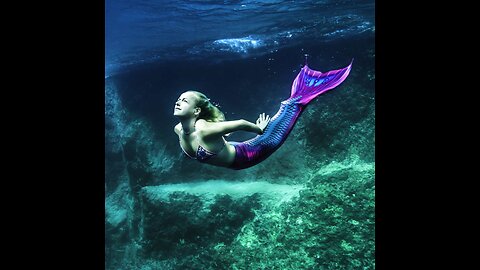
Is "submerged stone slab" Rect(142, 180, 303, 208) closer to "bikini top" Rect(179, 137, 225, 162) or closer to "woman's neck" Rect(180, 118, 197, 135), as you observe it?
"bikini top" Rect(179, 137, 225, 162)

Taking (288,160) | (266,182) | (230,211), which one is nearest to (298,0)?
(288,160)

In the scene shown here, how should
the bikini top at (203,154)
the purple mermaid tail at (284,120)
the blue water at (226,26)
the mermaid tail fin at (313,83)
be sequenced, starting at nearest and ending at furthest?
the bikini top at (203,154) < the purple mermaid tail at (284,120) < the mermaid tail fin at (313,83) < the blue water at (226,26)

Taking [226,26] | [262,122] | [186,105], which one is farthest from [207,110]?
[226,26]

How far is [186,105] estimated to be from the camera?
317 centimetres

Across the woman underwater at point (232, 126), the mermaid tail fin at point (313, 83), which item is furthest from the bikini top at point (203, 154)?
the mermaid tail fin at point (313, 83)

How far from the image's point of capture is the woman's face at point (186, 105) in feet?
10.4

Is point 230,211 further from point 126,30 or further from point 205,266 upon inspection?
point 126,30

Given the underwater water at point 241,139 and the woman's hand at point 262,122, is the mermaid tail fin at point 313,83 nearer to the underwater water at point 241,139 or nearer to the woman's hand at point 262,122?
the woman's hand at point 262,122

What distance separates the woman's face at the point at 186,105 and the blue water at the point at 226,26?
406cm

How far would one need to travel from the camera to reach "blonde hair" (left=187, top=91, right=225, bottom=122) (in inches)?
128

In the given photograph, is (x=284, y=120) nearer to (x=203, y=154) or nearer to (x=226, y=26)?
(x=203, y=154)

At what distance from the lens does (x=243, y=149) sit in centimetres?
343

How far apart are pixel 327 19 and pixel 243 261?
4885mm

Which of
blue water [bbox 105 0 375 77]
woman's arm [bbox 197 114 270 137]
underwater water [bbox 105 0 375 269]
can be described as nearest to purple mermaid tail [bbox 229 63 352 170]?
woman's arm [bbox 197 114 270 137]
